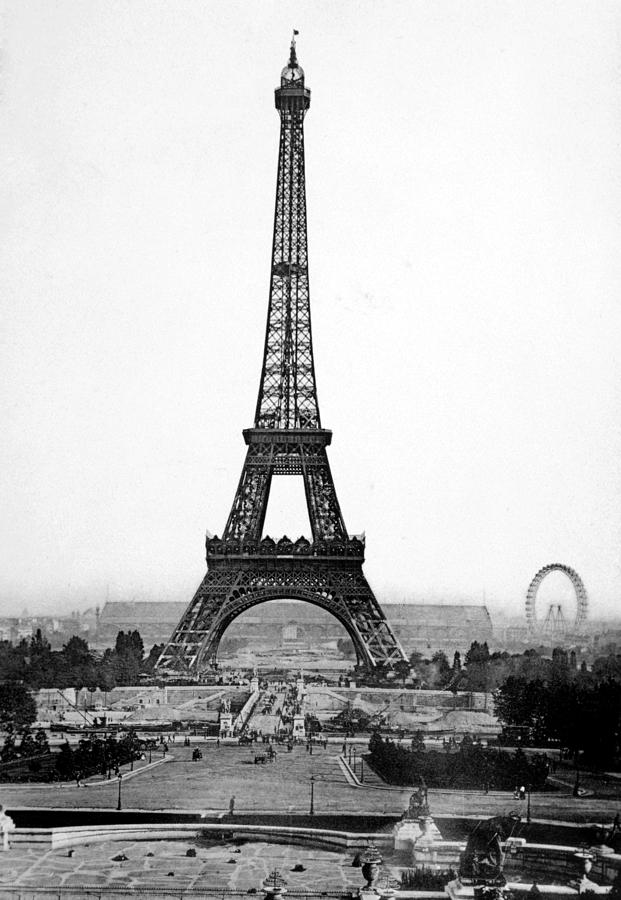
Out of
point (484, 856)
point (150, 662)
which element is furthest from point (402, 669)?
point (484, 856)

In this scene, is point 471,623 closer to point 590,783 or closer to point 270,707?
point 270,707

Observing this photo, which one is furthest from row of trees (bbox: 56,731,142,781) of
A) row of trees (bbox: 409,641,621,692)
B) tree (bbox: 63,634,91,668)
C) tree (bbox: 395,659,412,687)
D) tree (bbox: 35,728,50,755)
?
row of trees (bbox: 409,641,621,692)

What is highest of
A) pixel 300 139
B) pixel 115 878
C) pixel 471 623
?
pixel 300 139

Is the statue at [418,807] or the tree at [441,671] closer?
the statue at [418,807]

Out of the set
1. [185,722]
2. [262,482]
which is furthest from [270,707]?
[262,482]

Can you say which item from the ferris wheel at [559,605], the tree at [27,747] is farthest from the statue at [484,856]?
the ferris wheel at [559,605]

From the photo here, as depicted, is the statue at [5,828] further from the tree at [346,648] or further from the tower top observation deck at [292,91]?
the tree at [346,648]

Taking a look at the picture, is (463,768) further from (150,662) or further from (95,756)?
(150,662)
